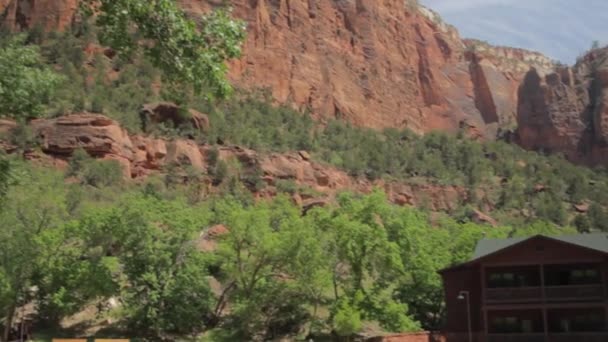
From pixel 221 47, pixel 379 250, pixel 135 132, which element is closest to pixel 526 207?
pixel 135 132

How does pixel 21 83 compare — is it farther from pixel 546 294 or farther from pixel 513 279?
pixel 513 279

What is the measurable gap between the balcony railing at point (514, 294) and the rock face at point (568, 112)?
335 ft

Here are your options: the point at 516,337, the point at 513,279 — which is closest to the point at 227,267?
the point at 513,279

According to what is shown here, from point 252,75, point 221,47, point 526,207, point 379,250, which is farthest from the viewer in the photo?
point 252,75

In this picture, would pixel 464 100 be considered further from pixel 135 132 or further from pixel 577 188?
pixel 135 132

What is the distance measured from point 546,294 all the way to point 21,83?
3173 centimetres

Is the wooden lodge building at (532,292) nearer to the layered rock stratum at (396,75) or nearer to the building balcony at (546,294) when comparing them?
the building balcony at (546,294)

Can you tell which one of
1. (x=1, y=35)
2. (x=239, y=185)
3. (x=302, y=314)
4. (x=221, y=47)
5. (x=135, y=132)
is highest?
(x=1, y=35)

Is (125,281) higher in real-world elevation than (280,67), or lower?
lower

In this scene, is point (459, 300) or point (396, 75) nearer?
Result: point (459, 300)

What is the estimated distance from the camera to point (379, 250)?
43.8 metres

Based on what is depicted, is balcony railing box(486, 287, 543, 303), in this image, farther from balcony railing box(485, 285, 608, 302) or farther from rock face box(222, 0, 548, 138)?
rock face box(222, 0, 548, 138)

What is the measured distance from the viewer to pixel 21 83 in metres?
13.7

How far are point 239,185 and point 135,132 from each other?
13710 millimetres
